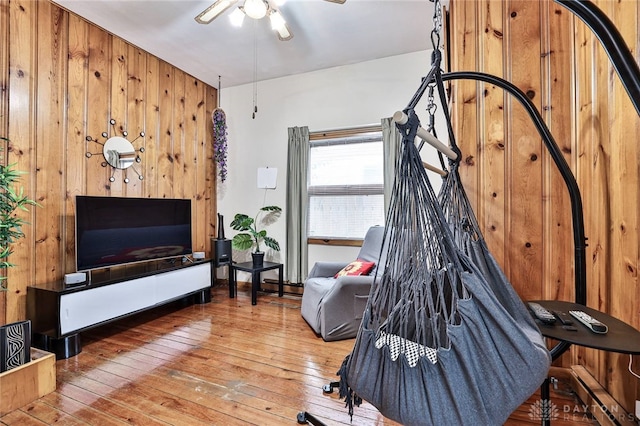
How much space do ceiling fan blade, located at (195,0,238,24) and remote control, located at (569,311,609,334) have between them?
2744 mm

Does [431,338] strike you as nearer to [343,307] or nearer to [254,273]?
[343,307]

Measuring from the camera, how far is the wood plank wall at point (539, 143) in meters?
1.48

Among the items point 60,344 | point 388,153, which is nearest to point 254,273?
point 60,344

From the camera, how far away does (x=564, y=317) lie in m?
1.14

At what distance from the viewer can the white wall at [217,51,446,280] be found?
143 inches

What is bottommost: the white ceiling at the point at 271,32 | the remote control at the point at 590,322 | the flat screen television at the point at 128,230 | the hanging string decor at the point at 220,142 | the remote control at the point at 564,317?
the remote control at the point at 564,317

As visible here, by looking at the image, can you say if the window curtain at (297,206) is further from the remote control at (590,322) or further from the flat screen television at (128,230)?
the remote control at (590,322)

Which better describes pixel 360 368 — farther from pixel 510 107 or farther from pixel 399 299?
pixel 510 107

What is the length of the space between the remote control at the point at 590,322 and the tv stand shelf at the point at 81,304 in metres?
3.16

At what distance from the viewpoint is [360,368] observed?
0.93m

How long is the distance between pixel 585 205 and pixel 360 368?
156 centimetres

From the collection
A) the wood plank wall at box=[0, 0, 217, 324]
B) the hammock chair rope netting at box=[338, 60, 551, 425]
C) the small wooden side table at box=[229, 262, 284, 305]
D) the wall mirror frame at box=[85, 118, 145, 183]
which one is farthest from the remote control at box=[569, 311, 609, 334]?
the wall mirror frame at box=[85, 118, 145, 183]

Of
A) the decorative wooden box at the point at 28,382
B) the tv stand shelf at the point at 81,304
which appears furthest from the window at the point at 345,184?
the decorative wooden box at the point at 28,382

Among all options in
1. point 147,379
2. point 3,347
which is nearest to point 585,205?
point 147,379
